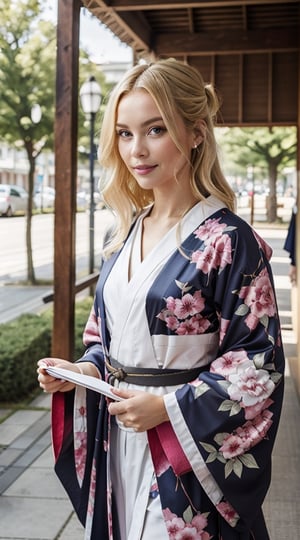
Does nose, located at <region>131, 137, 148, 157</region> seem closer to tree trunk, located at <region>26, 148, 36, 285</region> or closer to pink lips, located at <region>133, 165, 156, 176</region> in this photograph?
pink lips, located at <region>133, 165, 156, 176</region>

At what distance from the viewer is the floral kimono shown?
60.5 inches

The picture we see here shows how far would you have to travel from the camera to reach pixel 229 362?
5.06 ft

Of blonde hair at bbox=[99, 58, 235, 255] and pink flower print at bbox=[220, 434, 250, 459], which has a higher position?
blonde hair at bbox=[99, 58, 235, 255]

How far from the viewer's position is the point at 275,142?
25.2 m

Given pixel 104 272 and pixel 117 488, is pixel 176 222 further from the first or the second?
pixel 117 488

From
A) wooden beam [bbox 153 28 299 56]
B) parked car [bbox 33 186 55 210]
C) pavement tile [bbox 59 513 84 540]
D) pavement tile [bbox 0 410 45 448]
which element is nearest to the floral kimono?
pavement tile [bbox 59 513 84 540]

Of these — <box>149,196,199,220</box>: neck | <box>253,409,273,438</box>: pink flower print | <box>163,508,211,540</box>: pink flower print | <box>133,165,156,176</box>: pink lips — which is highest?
<box>133,165,156,176</box>: pink lips

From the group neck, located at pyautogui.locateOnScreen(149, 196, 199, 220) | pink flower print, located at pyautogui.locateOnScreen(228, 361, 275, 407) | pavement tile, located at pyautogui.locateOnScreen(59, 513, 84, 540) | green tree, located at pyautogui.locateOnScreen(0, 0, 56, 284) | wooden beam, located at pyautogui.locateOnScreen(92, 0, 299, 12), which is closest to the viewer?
pink flower print, located at pyautogui.locateOnScreen(228, 361, 275, 407)

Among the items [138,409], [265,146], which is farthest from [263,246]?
[265,146]

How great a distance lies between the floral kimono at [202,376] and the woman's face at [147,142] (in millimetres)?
108

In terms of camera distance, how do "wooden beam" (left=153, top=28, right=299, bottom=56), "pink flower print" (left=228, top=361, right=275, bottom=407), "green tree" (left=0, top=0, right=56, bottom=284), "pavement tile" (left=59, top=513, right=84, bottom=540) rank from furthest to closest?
"green tree" (left=0, top=0, right=56, bottom=284) < "wooden beam" (left=153, top=28, right=299, bottom=56) < "pavement tile" (left=59, top=513, right=84, bottom=540) < "pink flower print" (left=228, top=361, right=275, bottom=407)

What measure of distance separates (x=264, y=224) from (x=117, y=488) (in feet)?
44.3

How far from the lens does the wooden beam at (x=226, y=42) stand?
6.43 m

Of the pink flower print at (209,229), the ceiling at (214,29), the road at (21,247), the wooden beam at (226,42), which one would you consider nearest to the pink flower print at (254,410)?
the pink flower print at (209,229)
